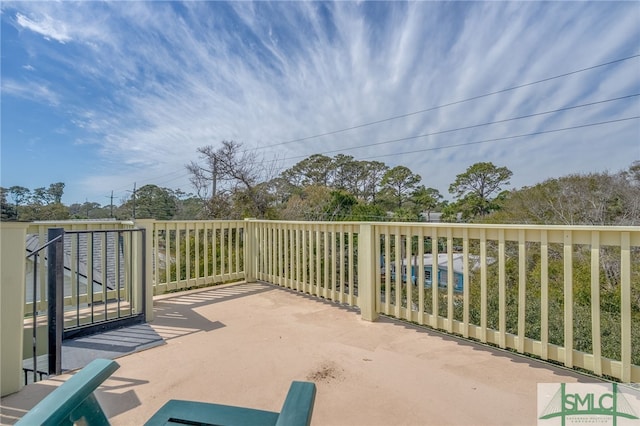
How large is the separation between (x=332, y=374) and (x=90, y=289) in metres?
2.99

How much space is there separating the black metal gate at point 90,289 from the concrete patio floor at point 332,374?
0.30 metres

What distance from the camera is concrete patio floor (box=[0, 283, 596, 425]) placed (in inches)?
60.6

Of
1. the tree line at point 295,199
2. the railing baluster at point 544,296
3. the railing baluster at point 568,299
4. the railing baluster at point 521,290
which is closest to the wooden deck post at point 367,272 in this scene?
the railing baluster at point 521,290

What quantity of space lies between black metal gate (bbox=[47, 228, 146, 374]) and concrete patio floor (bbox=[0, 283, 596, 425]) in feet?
0.98

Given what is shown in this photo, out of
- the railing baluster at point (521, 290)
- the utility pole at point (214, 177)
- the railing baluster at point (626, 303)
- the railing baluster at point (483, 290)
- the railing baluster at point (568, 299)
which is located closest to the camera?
the railing baluster at point (626, 303)

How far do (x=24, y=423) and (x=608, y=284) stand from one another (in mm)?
8786

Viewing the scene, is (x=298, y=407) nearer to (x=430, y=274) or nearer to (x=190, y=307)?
(x=190, y=307)

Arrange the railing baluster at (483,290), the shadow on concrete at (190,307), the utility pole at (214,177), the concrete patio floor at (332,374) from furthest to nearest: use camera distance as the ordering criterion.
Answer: the utility pole at (214,177), the shadow on concrete at (190,307), the railing baluster at (483,290), the concrete patio floor at (332,374)

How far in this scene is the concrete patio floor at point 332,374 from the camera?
1.54 meters

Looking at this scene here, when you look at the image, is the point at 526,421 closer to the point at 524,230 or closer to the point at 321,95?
the point at 524,230

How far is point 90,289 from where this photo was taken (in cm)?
326

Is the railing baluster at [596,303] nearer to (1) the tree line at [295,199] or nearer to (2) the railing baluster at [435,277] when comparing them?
(2) the railing baluster at [435,277]

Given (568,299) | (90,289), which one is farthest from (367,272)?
(90,289)

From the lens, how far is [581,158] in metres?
11.4
